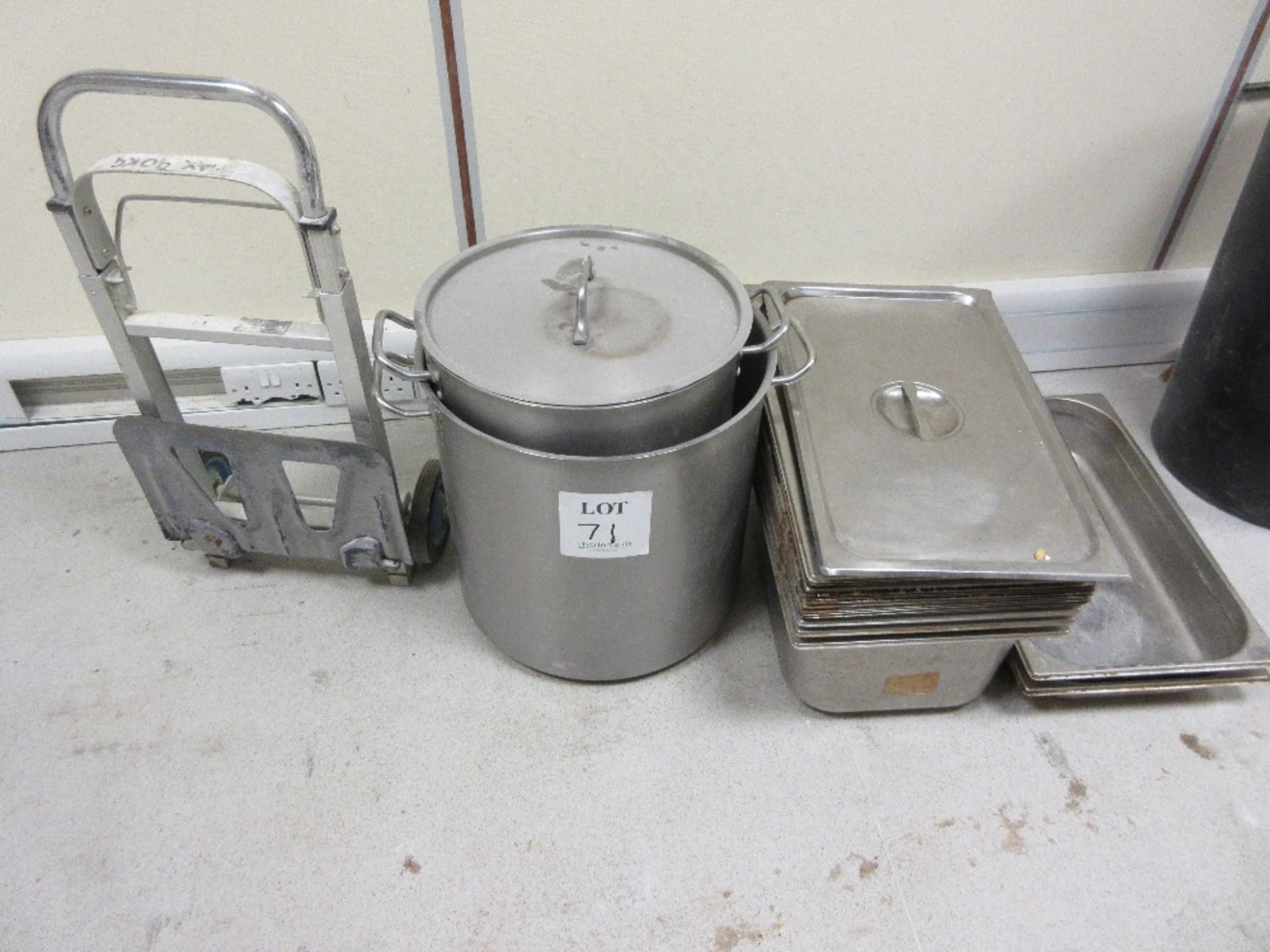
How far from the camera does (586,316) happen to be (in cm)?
97

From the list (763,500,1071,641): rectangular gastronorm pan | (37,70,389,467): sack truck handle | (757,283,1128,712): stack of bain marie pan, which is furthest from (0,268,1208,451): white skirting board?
(763,500,1071,641): rectangular gastronorm pan

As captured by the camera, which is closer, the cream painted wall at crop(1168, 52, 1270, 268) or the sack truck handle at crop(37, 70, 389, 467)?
the sack truck handle at crop(37, 70, 389, 467)

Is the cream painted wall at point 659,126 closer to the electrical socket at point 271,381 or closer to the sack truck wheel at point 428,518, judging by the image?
the electrical socket at point 271,381

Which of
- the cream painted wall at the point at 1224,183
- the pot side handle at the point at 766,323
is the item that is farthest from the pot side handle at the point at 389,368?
the cream painted wall at the point at 1224,183

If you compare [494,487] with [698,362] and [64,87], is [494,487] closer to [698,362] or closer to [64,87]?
[698,362]

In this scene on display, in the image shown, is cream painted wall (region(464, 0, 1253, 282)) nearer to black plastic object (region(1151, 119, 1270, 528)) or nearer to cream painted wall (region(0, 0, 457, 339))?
cream painted wall (region(0, 0, 457, 339))

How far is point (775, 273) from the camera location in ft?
5.01

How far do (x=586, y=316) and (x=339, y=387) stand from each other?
73 centimetres

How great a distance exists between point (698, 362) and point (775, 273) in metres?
0.65

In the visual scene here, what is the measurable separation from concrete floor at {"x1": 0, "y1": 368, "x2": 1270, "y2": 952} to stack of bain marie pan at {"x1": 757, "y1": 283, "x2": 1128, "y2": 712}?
0.12 metres

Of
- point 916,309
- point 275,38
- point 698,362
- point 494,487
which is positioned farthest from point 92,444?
point 916,309

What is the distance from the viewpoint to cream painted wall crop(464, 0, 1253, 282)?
124 cm

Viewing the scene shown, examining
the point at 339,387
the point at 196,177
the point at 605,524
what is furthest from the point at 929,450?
the point at 339,387

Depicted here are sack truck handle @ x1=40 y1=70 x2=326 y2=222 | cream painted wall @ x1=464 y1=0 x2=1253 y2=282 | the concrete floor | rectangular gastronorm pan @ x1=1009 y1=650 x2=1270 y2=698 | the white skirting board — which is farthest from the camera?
the white skirting board
